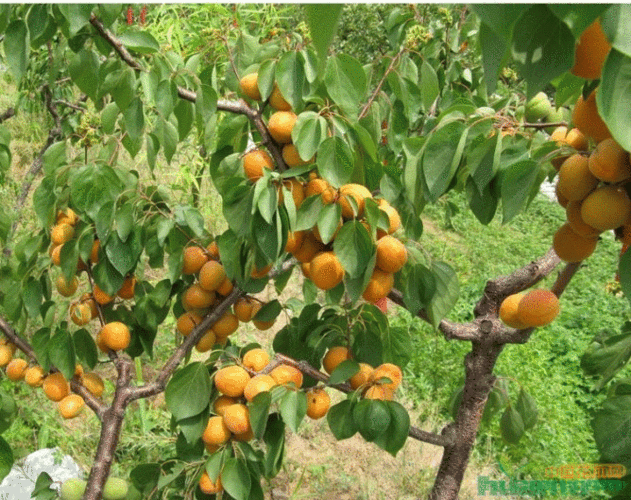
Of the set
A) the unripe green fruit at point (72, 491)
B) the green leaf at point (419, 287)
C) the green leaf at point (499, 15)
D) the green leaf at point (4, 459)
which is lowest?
the unripe green fruit at point (72, 491)

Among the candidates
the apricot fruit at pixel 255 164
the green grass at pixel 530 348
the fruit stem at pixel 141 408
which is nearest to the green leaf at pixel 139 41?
the apricot fruit at pixel 255 164

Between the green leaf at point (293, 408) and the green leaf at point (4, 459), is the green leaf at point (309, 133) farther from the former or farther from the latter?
the green leaf at point (4, 459)

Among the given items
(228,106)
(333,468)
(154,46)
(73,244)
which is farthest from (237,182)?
(333,468)

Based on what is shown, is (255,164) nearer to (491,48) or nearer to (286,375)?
(286,375)

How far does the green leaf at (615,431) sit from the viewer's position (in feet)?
2.39

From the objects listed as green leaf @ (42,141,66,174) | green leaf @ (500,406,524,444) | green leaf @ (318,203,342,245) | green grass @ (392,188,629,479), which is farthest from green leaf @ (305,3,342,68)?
green grass @ (392,188,629,479)

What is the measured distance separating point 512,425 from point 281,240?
2.91 feet

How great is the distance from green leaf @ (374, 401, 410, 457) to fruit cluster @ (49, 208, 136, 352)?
1.66 feet

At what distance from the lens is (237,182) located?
38.7 inches

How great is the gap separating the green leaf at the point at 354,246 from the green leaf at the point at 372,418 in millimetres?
235

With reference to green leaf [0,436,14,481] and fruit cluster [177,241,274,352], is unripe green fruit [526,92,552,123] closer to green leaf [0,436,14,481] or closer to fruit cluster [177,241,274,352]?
fruit cluster [177,241,274,352]

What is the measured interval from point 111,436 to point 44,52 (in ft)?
7.55

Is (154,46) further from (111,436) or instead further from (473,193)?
(111,436)

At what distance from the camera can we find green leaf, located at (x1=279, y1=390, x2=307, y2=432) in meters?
0.92
